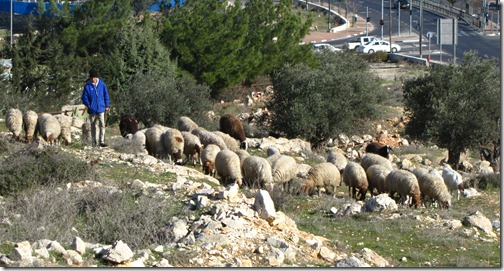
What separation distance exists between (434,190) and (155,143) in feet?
21.9

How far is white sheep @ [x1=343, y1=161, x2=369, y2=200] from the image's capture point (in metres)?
20.3

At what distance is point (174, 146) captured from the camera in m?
22.2

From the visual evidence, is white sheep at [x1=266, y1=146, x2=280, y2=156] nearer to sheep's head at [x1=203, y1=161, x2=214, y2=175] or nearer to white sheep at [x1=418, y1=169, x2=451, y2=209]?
sheep's head at [x1=203, y1=161, x2=214, y2=175]

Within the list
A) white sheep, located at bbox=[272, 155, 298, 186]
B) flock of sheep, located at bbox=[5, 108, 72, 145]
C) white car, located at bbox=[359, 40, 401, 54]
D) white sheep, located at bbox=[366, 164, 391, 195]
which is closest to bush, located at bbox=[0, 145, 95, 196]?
white sheep, located at bbox=[272, 155, 298, 186]

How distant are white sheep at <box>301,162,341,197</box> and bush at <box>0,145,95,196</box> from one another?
4.73 meters

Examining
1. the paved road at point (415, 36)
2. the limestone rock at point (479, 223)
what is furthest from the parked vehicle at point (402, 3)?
the limestone rock at point (479, 223)

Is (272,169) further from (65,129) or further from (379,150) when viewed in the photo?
(379,150)

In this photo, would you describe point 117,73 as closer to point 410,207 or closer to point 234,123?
point 234,123

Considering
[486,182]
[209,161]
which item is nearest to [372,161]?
[486,182]

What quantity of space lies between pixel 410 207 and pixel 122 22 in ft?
84.6

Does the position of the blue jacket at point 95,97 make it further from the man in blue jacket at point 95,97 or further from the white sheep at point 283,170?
the white sheep at point 283,170

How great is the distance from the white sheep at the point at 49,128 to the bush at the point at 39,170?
14.2 feet

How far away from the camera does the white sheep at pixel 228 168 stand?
65.9 ft

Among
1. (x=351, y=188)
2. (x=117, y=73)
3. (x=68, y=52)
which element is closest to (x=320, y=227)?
(x=351, y=188)
